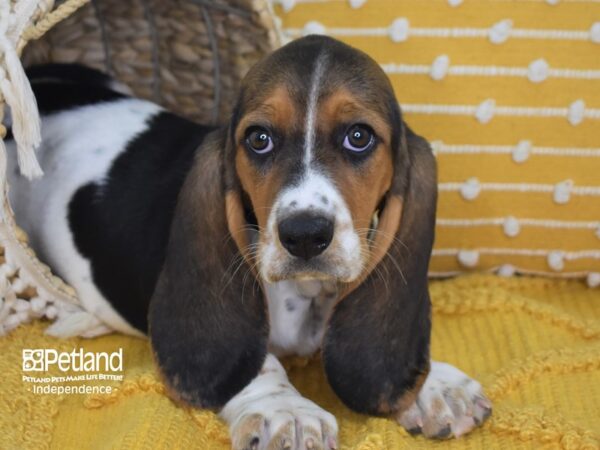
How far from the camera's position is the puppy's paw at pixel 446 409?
316 centimetres

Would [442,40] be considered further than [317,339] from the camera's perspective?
Yes

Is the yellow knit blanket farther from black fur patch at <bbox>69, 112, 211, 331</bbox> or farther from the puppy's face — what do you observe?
the puppy's face

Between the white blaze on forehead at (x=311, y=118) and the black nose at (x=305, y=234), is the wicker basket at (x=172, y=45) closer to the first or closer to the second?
the white blaze on forehead at (x=311, y=118)

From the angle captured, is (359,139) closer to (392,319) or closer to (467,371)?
(392,319)

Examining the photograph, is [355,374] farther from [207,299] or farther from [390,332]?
[207,299]

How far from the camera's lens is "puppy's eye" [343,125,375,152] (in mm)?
3076

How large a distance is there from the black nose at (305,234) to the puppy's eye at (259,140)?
1.22ft

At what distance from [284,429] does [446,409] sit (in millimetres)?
581

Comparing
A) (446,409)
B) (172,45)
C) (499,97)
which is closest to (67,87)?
(172,45)

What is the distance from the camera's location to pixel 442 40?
13.6 feet

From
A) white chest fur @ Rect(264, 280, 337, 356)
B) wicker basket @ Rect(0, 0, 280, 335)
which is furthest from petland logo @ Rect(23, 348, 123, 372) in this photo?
wicker basket @ Rect(0, 0, 280, 335)

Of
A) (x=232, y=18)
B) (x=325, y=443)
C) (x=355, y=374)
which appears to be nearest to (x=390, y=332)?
(x=355, y=374)

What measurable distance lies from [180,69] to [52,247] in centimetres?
123

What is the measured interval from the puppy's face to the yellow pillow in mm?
904
